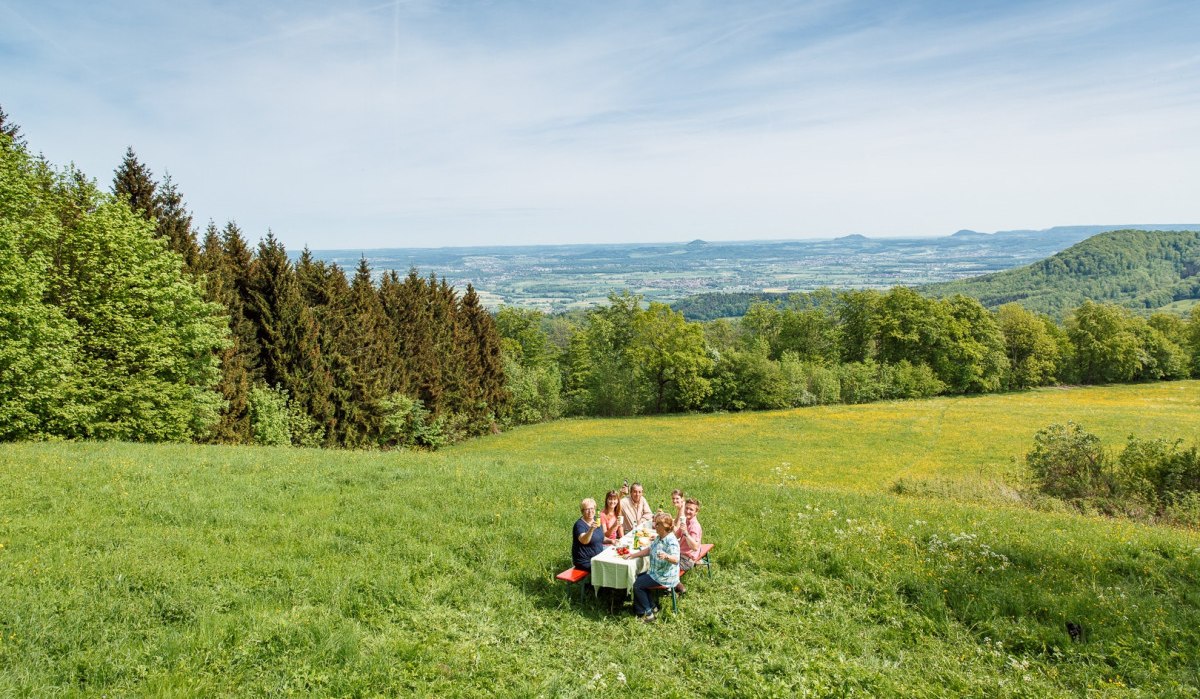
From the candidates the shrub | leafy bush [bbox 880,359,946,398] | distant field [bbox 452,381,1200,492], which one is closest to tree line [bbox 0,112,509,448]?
distant field [bbox 452,381,1200,492]

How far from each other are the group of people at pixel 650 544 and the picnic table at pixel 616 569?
0.12 m

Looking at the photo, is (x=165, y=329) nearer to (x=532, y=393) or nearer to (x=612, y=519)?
(x=612, y=519)

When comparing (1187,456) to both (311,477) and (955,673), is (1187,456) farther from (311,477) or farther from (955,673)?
(311,477)

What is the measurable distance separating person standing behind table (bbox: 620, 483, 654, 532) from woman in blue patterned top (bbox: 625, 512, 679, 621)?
1.83m

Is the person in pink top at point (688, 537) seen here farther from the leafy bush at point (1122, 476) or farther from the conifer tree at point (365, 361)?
the conifer tree at point (365, 361)

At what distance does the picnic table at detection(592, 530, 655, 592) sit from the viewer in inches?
352

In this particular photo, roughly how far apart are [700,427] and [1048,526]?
36.8m

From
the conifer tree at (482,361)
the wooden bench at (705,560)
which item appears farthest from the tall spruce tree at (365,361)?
the wooden bench at (705,560)

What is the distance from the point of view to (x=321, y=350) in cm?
3106

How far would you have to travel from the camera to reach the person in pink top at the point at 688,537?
9.74 metres

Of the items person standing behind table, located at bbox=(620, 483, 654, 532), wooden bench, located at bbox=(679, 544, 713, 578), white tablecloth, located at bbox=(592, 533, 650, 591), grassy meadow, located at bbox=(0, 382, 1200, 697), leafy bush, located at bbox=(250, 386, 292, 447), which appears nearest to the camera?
grassy meadow, located at bbox=(0, 382, 1200, 697)

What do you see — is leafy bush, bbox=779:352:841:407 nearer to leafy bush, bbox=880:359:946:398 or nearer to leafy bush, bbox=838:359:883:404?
leafy bush, bbox=838:359:883:404

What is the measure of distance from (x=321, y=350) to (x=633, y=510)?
2551cm

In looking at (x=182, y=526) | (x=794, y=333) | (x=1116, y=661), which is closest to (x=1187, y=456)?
(x=1116, y=661)
